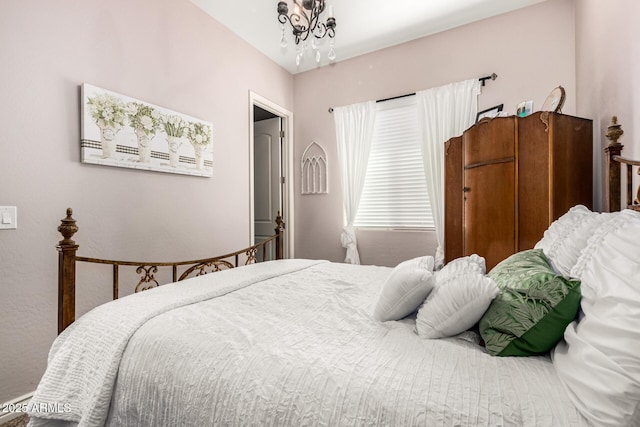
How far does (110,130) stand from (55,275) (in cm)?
95

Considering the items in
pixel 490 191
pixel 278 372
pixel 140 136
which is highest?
pixel 140 136

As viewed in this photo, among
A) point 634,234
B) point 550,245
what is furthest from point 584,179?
point 634,234

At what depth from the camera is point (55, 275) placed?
1.86 meters

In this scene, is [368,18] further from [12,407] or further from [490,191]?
[12,407]

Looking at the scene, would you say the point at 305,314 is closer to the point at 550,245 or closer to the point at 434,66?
the point at 550,245

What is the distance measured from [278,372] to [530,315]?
26.8 inches

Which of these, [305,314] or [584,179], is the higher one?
[584,179]

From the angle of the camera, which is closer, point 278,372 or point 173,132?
point 278,372

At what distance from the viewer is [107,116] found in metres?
2.09

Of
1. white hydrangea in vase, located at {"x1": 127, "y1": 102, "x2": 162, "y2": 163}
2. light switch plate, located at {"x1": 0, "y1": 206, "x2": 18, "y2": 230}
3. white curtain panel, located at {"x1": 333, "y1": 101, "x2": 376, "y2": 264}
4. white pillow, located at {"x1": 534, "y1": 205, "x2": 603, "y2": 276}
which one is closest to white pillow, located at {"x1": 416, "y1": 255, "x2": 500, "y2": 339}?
white pillow, located at {"x1": 534, "y1": 205, "x2": 603, "y2": 276}

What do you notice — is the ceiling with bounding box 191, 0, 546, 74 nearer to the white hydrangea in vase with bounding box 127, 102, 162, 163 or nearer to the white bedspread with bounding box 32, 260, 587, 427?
the white hydrangea in vase with bounding box 127, 102, 162, 163

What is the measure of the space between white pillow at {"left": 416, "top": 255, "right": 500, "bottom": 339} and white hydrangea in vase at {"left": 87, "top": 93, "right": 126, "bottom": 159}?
2.14m

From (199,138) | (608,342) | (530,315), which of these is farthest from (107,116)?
(608,342)

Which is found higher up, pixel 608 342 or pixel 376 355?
pixel 608 342
